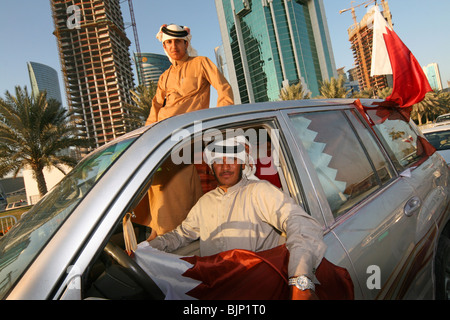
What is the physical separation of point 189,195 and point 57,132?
1810cm

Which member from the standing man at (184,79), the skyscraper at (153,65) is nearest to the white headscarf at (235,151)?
the standing man at (184,79)

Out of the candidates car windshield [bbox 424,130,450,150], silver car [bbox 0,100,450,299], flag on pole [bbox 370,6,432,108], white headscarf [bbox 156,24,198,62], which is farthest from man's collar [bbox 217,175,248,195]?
car windshield [bbox 424,130,450,150]

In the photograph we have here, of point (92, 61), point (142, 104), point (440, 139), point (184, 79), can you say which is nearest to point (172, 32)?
point (184, 79)

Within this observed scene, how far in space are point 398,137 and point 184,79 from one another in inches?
72.5

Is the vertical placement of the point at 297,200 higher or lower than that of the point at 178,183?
lower

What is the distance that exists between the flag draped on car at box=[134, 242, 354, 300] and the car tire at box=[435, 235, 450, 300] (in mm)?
903

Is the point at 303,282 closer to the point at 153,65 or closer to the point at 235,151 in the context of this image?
the point at 235,151

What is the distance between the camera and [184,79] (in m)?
2.40

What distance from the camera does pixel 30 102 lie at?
16.1m

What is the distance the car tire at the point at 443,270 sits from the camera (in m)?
1.64

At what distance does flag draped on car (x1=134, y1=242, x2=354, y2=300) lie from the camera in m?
1.12

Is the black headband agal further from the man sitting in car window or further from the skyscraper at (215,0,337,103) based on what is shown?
the skyscraper at (215,0,337,103)

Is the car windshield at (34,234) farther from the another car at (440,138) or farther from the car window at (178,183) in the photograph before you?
the another car at (440,138)

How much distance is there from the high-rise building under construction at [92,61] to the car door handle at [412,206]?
313 feet
